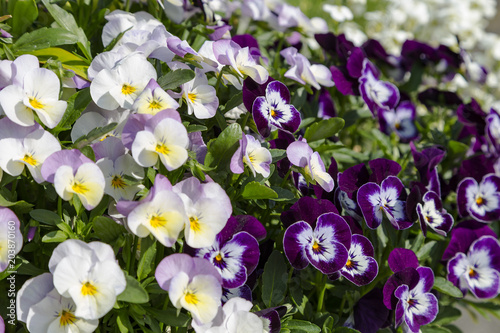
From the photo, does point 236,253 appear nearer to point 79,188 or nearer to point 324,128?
point 79,188

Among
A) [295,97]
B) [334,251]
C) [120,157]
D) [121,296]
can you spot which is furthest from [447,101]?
[121,296]

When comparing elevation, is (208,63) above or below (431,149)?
above

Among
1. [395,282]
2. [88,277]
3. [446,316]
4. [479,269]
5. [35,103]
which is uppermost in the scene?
[35,103]

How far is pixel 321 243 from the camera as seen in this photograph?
943 millimetres

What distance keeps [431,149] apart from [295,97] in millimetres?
352

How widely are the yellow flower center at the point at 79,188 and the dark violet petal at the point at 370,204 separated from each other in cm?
50

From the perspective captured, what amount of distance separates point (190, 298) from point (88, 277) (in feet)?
0.49

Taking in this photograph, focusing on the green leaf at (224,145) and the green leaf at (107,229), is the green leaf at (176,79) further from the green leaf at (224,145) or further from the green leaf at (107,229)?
the green leaf at (107,229)

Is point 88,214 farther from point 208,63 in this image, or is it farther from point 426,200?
point 426,200

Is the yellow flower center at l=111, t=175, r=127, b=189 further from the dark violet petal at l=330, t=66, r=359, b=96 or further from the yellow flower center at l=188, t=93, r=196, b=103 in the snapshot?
the dark violet petal at l=330, t=66, r=359, b=96

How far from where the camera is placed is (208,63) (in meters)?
1.00

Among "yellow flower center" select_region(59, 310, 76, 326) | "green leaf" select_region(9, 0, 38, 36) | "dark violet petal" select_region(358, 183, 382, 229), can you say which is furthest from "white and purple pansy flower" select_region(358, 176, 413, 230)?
"green leaf" select_region(9, 0, 38, 36)

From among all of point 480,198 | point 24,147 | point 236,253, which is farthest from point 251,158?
point 480,198

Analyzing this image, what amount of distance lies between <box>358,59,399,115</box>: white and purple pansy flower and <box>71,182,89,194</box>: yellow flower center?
775mm
